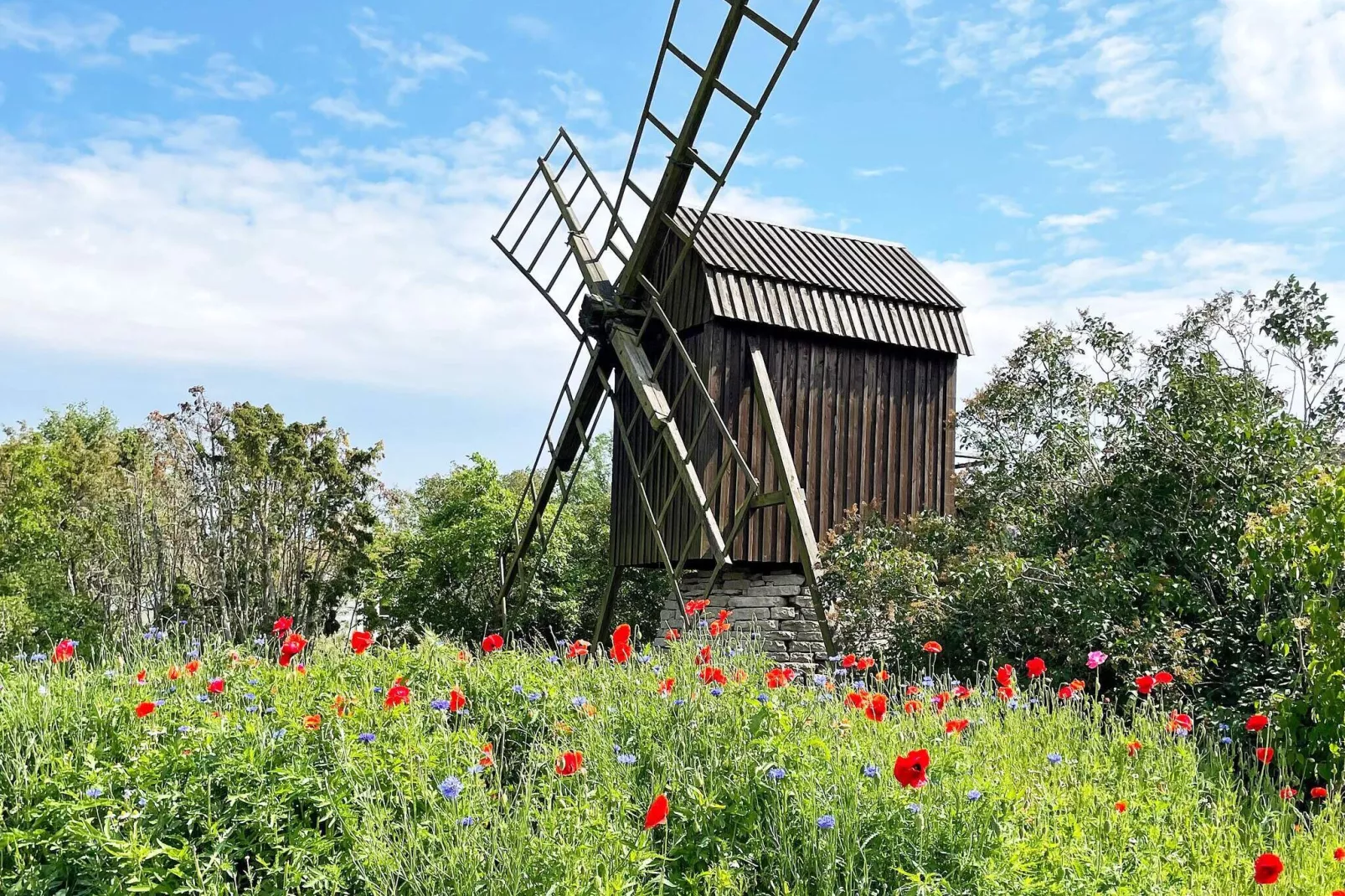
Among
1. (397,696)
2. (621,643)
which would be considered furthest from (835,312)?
(397,696)

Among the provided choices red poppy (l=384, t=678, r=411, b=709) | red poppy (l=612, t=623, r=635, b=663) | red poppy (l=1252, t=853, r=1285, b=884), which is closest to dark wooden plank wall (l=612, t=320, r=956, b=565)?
red poppy (l=612, t=623, r=635, b=663)

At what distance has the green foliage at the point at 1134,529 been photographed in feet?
28.0

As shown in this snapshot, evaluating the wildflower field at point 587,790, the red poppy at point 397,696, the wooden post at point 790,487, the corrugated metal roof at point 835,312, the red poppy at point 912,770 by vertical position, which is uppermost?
the corrugated metal roof at point 835,312

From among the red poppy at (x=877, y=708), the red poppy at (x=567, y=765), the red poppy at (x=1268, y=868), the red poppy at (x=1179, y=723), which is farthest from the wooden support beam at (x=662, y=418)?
the red poppy at (x=1268, y=868)

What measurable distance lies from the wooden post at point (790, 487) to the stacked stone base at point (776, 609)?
105 centimetres

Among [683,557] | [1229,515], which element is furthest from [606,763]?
[683,557]

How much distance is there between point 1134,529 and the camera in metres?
9.38

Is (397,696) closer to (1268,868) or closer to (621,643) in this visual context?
(621,643)

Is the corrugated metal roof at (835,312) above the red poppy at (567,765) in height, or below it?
above

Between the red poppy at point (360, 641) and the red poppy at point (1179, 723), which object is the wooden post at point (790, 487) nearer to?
the red poppy at point (1179, 723)

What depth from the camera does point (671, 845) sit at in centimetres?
412

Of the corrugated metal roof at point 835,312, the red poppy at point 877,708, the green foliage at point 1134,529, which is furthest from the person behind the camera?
the corrugated metal roof at point 835,312

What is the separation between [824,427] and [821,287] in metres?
1.61

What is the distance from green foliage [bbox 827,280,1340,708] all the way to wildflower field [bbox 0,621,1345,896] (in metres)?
2.77
